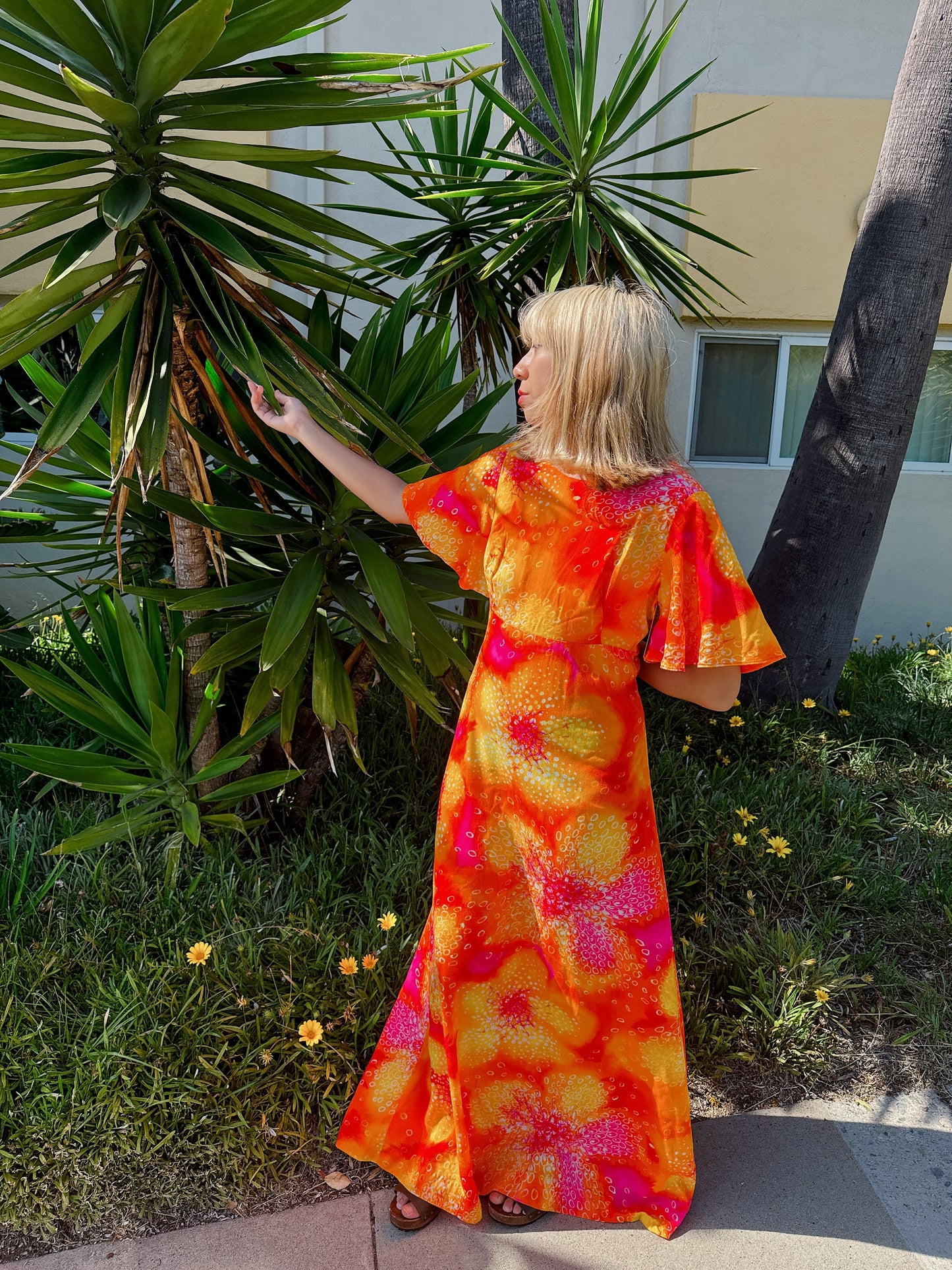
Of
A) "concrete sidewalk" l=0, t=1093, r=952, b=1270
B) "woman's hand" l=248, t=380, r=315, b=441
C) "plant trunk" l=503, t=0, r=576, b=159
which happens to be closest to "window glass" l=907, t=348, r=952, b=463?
"plant trunk" l=503, t=0, r=576, b=159

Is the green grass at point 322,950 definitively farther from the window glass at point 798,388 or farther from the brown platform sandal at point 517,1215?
the window glass at point 798,388

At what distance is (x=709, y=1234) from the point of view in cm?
215

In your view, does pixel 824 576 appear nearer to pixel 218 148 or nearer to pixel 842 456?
pixel 842 456

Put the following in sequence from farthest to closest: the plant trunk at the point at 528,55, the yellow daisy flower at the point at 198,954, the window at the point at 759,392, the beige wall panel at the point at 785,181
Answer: the window at the point at 759,392 → the beige wall panel at the point at 785,181 → the plant trunk at the point at 528,55 → the yellow daisy flower at the point at 198,954

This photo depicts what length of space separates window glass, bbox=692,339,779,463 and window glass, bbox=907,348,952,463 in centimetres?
95

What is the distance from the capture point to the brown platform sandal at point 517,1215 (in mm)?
2139

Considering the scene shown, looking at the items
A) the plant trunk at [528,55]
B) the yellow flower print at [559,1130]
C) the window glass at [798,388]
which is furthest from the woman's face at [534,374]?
the window glass at [798,388]

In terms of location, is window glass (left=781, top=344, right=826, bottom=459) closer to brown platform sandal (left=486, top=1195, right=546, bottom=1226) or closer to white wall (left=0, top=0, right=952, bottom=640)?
white wall (left=0, top=0, right=952, bottom=640)

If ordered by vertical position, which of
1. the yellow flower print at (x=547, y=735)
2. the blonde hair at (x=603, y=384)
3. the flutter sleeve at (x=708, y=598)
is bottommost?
the yellow flower print at (x=547, y=735)

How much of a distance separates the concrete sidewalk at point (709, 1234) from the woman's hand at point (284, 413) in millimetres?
1736

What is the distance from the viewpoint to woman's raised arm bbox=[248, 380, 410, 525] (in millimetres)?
1972

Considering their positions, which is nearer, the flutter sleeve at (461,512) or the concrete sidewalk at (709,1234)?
the flutter sleeve at (461,512)

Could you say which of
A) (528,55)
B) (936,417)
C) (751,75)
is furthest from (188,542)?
(936,417)

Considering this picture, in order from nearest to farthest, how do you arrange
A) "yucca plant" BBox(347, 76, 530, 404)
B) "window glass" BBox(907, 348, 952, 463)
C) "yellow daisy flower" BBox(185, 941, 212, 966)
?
"yellow daisy flower" BBox(185, 941, 212, 966) → "yucca plant" BBox(347, 76, 530, 404) → "window glass" BBox(907, 348, 952, 463)
